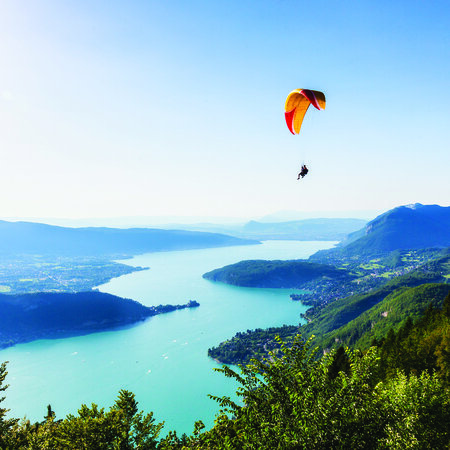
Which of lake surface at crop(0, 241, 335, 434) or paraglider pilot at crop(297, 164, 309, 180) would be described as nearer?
paraglider pilot at crop(297, 164, 309, 180)

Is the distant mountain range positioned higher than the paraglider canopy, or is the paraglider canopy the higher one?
the paraglider canopy

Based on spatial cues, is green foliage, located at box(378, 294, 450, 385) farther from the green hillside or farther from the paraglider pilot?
the green hillside

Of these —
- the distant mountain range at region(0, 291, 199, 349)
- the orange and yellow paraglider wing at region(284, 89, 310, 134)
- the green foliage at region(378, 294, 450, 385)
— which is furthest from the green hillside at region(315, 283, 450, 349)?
the distant mountain range at region(0, 291, 199, 349)

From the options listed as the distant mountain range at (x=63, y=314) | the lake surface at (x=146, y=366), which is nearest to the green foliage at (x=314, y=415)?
the lake surface at (x=146, y=366)

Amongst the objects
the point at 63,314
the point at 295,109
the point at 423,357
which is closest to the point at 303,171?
the point at 295,109

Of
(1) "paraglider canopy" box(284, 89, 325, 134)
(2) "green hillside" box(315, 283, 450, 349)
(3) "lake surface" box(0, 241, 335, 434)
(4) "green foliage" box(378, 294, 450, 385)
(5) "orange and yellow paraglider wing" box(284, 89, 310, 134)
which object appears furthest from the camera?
(2) "green hillside" box(315, 283, 450, 349)

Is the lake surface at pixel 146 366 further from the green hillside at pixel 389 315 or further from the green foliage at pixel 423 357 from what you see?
the green foliage at pixel 423 357

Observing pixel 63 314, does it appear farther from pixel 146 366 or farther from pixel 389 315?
pixel 389 315

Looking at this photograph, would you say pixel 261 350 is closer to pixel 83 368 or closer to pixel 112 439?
pixel 83 368
